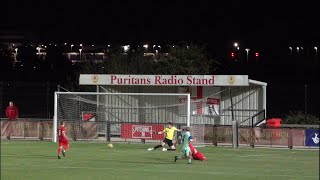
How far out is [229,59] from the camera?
11181 cm

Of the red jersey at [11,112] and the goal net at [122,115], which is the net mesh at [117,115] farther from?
the red jersey at [11,112]

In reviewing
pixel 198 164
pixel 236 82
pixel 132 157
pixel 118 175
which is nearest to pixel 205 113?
pixel 236 82

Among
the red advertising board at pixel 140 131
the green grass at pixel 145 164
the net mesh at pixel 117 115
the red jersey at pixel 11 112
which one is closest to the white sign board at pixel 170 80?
the net mesh at pixel 117 115

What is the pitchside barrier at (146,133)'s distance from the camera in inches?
1519

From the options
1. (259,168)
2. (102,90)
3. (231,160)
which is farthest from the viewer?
(102,90)

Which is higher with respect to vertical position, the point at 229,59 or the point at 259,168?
the point at 229,59

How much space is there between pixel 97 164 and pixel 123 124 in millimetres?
14477

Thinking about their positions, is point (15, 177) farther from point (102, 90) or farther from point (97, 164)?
point (102, 90)

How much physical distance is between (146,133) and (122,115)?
16.4 ft

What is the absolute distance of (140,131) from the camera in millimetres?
41438

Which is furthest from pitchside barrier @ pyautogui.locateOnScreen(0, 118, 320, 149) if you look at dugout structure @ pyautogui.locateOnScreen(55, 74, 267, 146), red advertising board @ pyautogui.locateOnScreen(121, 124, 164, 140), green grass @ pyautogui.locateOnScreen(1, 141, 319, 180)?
green grass @ pyautogui.locateOnScreen(1, 141, 319, 180)

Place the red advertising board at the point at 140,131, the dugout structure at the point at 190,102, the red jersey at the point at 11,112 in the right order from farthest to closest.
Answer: the red jersey at the point at 11,112, the dugout structure at the point at 190,102, the red advertising board at the point at 140,131

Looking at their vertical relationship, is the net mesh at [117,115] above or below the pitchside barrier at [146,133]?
above

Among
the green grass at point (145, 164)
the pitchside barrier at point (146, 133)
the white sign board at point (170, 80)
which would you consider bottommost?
the green grass at point (145, 164)
